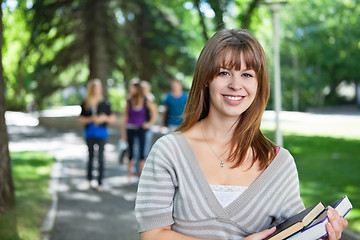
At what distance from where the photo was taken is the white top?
7.11ft

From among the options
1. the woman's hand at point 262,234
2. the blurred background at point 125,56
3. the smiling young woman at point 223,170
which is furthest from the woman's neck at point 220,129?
the blurred background at point 125,56

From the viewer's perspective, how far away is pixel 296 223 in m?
1.95

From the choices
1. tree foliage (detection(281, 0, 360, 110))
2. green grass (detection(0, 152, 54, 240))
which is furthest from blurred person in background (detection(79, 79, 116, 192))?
tree foliage (detection(281, 0, 360, 110))

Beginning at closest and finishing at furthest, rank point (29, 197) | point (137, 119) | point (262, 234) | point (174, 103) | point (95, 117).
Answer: point (262, 234) < point (29, 197) < point (95, 117) < point (137, 119) < point (174, 103)

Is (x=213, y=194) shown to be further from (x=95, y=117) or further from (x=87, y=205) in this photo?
(x=95, y=117)

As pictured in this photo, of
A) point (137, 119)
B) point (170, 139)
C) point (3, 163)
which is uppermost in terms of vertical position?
point (170, 139)

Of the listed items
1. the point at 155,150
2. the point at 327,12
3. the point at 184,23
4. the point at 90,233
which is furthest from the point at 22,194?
the point at 327,12

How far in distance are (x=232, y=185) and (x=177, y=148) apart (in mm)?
278

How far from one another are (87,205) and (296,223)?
671 cm

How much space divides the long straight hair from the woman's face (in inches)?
1.0

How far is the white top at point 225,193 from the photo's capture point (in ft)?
7.11

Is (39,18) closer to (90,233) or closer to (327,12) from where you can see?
(90,233)

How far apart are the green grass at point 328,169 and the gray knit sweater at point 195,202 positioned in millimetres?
4845

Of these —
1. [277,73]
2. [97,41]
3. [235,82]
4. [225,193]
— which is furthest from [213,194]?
[97,41]
